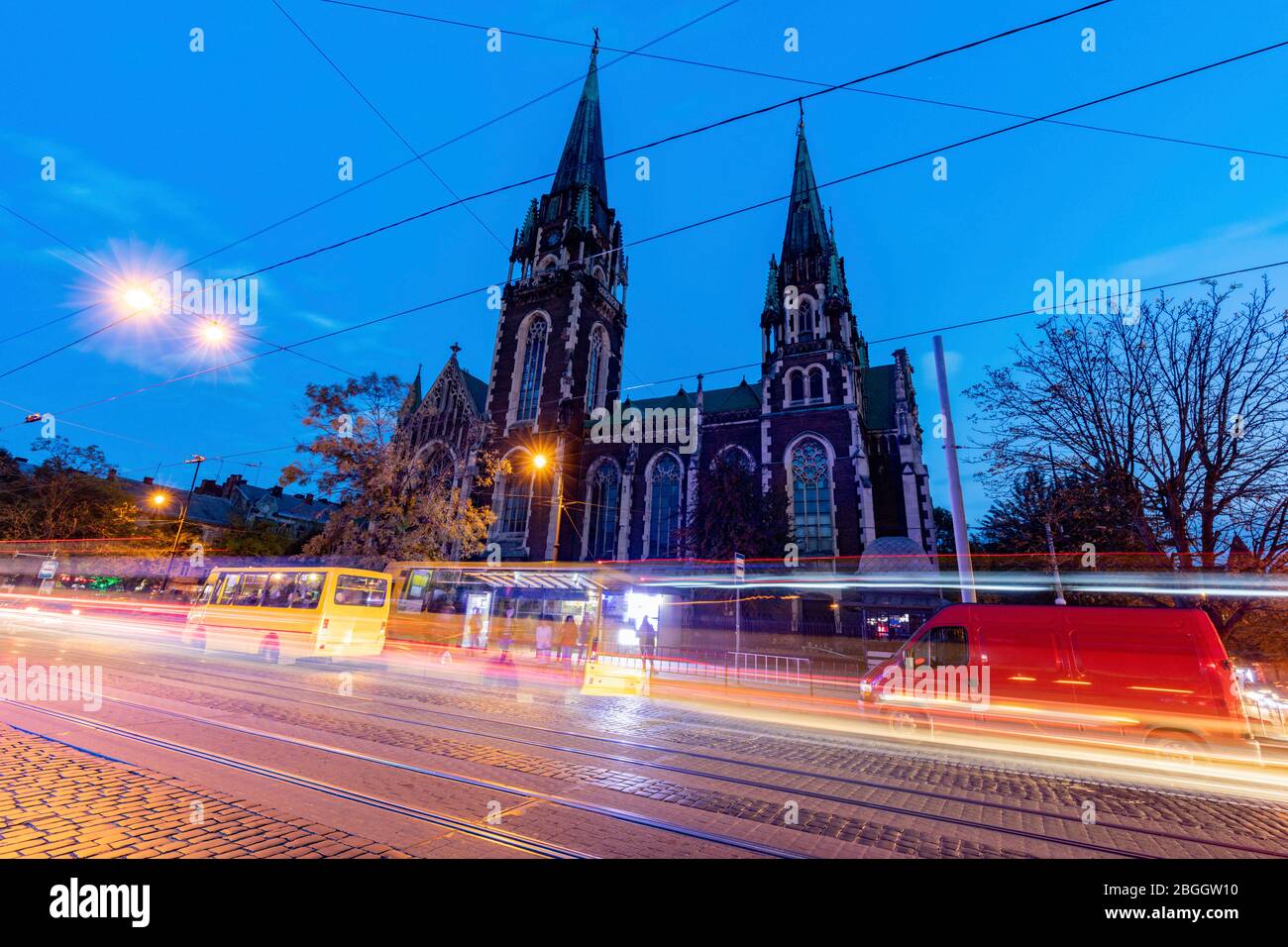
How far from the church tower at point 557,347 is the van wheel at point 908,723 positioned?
25157 millimetres

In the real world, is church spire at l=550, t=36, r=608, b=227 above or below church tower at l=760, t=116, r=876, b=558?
above

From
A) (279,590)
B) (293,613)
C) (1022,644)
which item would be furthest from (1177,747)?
(279,590)

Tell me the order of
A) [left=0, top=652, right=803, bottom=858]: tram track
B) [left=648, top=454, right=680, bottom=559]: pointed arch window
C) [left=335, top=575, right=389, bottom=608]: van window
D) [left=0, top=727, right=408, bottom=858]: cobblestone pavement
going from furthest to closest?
[left=648, top=454, right=680, bottom=559]: pointed arch window
[left=335, top=575, right=389, bottom=608]: van window
[left=0, top=652, right=803, bottom=858]: tram track
[left=0, top=727, right=408, bottom=858]: cobblestone pavement

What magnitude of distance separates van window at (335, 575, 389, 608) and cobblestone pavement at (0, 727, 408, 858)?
385 inches

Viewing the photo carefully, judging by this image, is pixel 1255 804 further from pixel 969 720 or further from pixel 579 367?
pixel 579 367

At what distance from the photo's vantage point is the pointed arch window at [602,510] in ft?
113

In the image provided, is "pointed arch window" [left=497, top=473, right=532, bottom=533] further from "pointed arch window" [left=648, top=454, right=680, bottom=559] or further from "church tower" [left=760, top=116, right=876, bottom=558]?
"church tower" [left=760, top=116, right=876, bottom=558]

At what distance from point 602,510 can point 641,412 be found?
799 cm

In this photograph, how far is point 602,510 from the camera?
116ft

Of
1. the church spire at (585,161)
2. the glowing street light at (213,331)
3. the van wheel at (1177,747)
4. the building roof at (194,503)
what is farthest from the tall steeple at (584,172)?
the building roof at (194,503)

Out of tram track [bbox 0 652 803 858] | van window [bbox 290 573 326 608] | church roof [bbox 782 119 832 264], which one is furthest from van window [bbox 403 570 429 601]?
church roof [bbox 782 119 832 264]

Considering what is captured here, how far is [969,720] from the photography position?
8.41m

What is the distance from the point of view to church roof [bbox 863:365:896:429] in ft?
111
